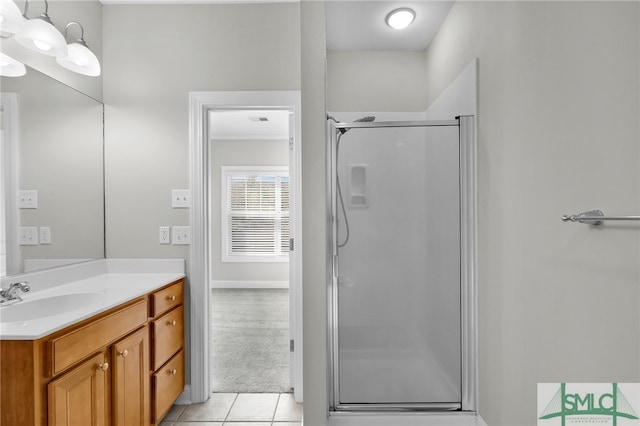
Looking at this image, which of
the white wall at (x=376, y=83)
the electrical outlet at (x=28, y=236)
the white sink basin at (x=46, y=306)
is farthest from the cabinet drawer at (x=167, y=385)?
the white wall at (x=376, y=83)

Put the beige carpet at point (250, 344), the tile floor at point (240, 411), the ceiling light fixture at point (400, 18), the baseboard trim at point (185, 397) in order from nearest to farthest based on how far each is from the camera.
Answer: the tile floor at point (240, 411) → the baseboard trim at point (185, 397) → the ceiling light fixture at point (400, 18) → the beige carpet at point (250, 344)

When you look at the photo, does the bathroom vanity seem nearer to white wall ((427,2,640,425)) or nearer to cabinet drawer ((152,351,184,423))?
cabinet drawer ((152,351,184,423))

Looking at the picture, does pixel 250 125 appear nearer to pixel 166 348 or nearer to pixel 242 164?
pixel 242 164

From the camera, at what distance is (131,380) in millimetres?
1724

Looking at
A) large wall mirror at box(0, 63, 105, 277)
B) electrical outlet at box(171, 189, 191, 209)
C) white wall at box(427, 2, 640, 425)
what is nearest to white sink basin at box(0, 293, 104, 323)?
large wall mirror at box(0, 63, 105, 277)

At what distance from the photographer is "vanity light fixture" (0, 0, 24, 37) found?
1.50 metres

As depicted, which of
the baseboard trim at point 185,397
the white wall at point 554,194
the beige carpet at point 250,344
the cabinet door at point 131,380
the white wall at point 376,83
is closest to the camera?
the white wall at point 554,194

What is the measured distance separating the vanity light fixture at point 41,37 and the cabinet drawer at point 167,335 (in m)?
1.52

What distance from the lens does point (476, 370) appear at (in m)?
1.95

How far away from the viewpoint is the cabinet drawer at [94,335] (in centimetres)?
124

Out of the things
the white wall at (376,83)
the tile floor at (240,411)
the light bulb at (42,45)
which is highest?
the white wall at (376,83)

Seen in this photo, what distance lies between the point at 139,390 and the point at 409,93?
2.74 m

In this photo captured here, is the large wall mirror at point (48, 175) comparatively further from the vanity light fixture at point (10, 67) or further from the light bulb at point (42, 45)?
the light bulb at point (42, 45)

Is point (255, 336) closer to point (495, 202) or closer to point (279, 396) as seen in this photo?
point (279, 396)
